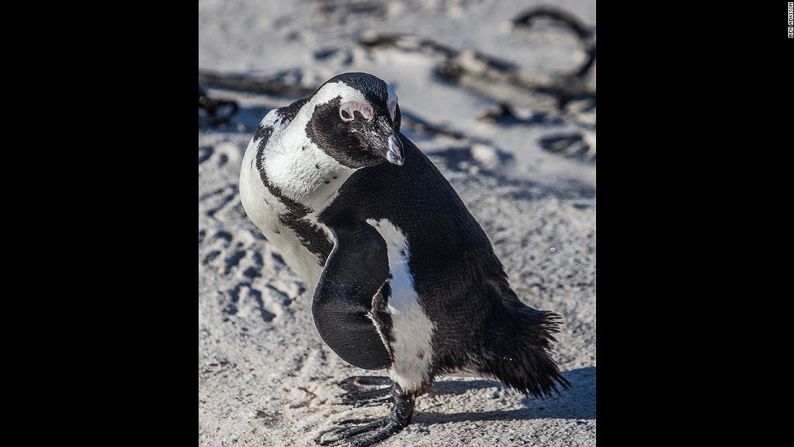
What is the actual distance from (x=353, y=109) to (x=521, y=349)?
0.66m

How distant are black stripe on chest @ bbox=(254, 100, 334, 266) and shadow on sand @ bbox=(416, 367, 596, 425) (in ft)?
1.57

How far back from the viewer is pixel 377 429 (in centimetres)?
231

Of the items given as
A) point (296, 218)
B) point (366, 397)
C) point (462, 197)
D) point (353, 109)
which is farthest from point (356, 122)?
point (462, 197)

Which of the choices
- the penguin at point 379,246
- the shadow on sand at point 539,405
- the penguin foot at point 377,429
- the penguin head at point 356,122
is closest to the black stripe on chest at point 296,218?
the penguin at point 379,246

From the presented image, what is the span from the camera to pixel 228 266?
3.05 metres

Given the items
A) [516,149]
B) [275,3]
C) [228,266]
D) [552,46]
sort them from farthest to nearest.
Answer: [275,3]
[552,46]
[516,149]
[228,266]

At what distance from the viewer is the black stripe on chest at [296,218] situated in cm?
209

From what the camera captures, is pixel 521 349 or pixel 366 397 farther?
pixel 366 397

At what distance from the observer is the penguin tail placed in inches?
88.7

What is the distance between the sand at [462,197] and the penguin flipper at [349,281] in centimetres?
32

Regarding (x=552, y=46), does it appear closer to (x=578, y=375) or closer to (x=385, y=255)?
(x=578, y=375)

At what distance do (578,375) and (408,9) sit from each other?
133 inches

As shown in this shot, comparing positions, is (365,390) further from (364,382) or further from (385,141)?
(385,141)

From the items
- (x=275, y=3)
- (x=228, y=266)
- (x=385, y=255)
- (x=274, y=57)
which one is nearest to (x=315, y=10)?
(x=275, y=3)
